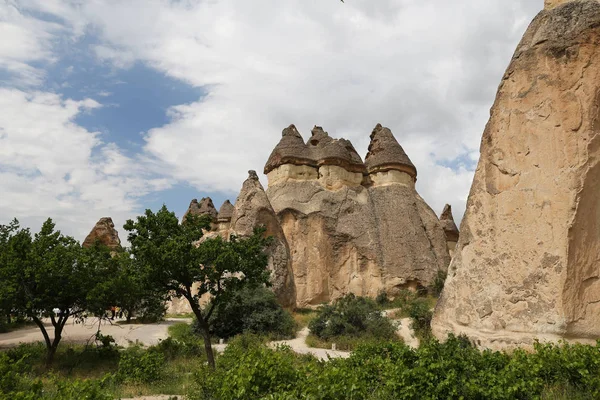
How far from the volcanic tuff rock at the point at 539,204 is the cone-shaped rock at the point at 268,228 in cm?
964

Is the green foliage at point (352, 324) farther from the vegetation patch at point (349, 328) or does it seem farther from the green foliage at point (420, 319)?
the green foliage at point (420, 319)

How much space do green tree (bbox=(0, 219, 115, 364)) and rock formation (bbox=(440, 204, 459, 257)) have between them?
2143 cm

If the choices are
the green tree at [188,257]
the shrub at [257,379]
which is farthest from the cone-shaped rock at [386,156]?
the shrub at [257,379]

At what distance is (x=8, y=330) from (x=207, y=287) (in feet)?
46.9

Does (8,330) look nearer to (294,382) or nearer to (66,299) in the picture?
(66,299)

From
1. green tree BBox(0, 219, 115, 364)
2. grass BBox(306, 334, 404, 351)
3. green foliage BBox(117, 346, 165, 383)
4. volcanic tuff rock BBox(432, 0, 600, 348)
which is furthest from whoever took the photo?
grass BBox(306, 334, 404, 351)

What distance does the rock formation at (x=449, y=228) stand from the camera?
94.2 ft

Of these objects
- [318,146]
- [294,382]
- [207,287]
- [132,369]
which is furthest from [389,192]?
[294,382]

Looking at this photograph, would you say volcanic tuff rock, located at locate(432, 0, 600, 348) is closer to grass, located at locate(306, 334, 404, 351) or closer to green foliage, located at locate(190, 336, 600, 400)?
green foliage, located at locate(190, 336, 600, 400)

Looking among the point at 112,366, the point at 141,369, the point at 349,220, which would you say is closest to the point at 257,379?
the point at 141,369

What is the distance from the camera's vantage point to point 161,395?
7.35 metres

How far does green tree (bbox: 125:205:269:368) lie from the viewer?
8.92 metres

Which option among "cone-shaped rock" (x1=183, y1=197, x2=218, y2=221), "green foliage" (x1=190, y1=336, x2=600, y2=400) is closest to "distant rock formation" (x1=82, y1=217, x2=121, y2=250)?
"cone-shaped rock" (x1=183, y1=197, x2=218, y2=221)

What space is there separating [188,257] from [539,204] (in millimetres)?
6367
